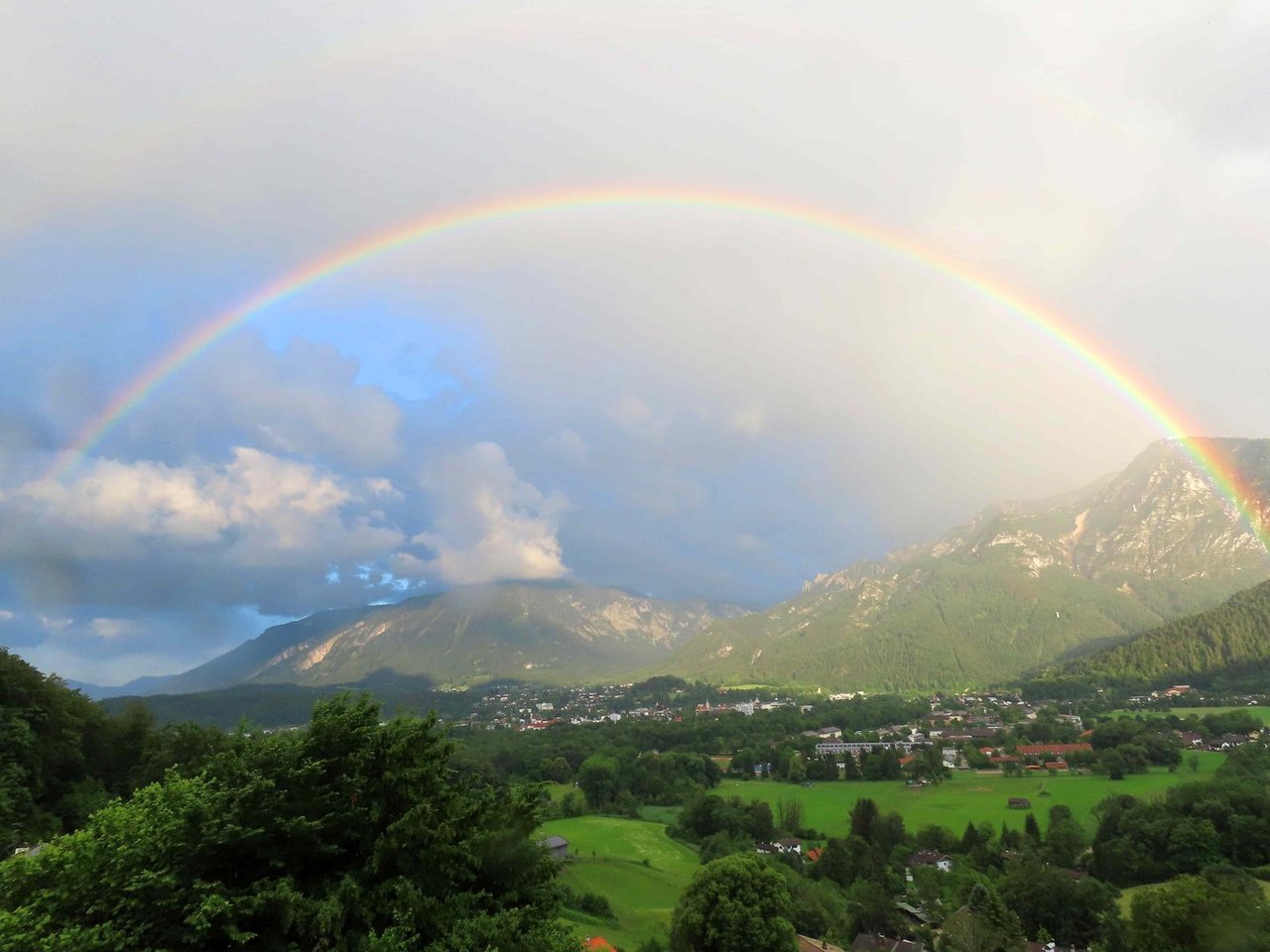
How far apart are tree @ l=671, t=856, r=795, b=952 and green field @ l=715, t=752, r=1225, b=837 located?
3968cm

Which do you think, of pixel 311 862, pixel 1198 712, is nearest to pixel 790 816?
pixel 311 862

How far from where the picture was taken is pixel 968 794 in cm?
7288

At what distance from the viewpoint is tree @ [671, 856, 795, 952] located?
2748 centimetres

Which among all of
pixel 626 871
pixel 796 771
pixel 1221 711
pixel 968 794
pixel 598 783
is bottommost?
pixel 1221 711

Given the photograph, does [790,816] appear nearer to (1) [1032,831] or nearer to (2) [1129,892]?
(1) [1032,831]

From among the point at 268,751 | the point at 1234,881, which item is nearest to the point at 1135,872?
the point at 1234,881

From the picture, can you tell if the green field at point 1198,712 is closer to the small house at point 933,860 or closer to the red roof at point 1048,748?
the red roof at point 1048,748

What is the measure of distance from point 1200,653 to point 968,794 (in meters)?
102

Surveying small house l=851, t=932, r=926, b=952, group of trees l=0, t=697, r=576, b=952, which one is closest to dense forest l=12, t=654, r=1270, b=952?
group of trees l=0, t=697, r=576, b=952

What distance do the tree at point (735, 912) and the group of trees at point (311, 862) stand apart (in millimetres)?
17655

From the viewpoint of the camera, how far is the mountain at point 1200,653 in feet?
425

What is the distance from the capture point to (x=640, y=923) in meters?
38.2

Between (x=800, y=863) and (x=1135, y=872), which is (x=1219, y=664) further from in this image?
(x=800, y=863)

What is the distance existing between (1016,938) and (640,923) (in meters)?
19.4
